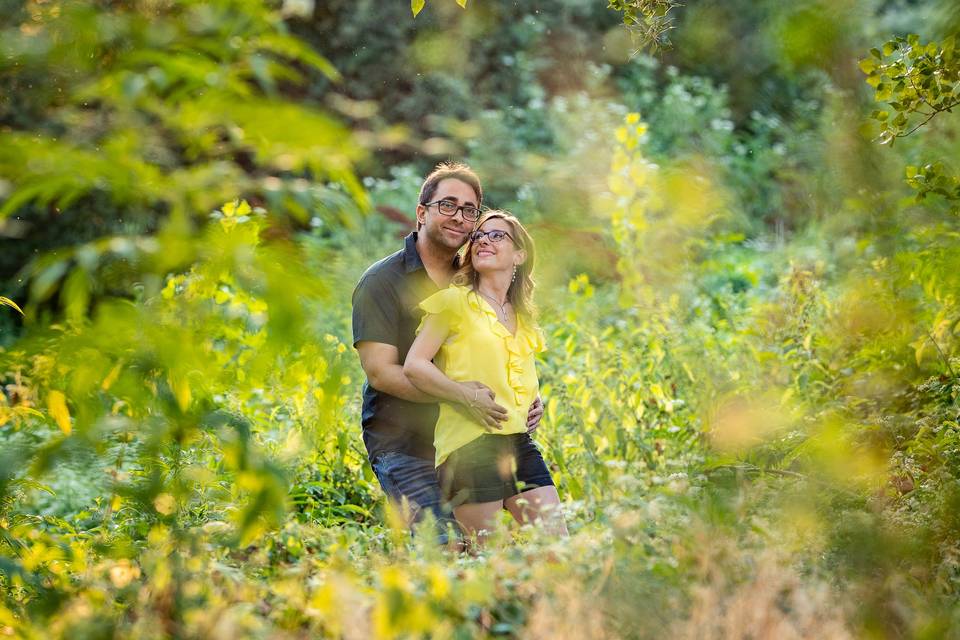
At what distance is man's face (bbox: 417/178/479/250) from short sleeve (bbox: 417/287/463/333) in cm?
25

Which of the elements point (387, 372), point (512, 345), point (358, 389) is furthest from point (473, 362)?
point (358, 389)

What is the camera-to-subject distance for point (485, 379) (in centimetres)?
357

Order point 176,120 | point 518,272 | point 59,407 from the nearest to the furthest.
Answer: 1. point 176,120
2. point 59,407
3. point 518,272

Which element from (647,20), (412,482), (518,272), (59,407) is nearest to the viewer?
(59,407)

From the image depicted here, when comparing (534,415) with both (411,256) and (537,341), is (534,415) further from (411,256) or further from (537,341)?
(411,256)

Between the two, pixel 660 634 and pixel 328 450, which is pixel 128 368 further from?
pixel 328 450

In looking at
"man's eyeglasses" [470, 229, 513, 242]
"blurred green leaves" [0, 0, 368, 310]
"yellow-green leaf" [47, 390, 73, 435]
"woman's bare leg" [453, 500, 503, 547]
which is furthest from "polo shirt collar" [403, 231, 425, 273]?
"blurred green leaves" [0, 0, 368, 310]

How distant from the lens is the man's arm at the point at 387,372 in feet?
11.8

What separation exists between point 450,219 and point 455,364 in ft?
1.69

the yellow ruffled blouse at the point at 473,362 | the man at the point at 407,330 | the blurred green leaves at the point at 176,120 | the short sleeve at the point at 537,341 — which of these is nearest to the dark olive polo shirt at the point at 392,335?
the man at the point at 407,330

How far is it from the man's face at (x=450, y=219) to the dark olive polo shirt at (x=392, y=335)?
133 mm

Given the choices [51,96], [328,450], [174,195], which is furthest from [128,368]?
[328,450]

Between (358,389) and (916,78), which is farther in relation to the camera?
(358,389)

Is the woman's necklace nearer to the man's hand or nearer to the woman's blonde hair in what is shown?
the woman's blonde hair
